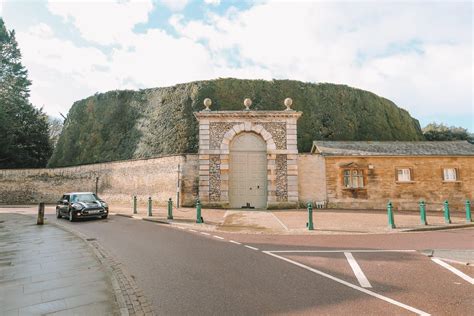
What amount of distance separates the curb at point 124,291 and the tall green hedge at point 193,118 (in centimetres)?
2289

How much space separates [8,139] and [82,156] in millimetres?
7557

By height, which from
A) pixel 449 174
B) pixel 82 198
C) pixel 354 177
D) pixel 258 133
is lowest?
pixel 82 198

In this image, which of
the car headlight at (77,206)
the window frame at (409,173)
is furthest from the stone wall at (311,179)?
the car headlight at (77,206)

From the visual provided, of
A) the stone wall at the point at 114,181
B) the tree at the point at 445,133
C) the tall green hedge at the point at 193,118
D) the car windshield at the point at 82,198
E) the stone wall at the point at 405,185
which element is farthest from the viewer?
the tree at the point at 445,133

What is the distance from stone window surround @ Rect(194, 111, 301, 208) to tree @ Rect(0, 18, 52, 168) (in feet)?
87.8

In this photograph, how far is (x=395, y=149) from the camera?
19672 millimetres

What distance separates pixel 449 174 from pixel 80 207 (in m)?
22.7

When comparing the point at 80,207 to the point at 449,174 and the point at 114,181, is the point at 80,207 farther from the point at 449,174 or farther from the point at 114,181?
the point at 449,174

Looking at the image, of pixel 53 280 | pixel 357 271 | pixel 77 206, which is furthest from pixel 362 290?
pixel 77 206

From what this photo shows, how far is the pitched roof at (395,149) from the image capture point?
1902cm

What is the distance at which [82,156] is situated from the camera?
35312 mm

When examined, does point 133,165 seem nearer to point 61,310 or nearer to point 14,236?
point 14,236

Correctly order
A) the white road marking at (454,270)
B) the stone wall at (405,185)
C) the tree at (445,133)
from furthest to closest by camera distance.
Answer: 1. the tree at (445,133)
2. the stone wall at (405,185)
3. the white road marking at (454,270)

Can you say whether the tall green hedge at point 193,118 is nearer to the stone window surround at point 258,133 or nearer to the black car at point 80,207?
the stone window surround at point 258,133
